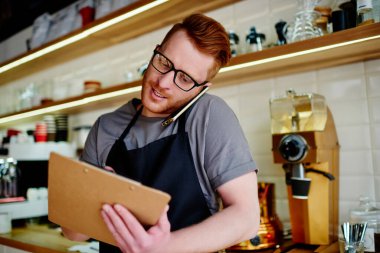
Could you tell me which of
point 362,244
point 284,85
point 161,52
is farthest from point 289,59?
point 362,244

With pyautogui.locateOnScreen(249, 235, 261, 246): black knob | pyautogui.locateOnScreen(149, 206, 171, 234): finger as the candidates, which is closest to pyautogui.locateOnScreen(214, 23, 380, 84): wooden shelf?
pyautogui.locateOnScreen(249, 235, 261, 246): black knob

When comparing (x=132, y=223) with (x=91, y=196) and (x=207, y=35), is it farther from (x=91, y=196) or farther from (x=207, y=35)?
(x=207, y=35)

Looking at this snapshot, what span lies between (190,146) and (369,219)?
30.3 inches

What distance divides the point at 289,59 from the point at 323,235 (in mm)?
734

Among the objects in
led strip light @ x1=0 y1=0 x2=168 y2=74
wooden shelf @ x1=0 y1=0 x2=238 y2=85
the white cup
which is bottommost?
the white cup

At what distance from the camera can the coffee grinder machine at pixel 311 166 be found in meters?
1.45

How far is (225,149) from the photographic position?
108 cm

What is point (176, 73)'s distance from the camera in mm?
1188

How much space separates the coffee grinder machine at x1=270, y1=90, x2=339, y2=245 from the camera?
145cm

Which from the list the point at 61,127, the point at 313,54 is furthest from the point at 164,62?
the point at 61,127

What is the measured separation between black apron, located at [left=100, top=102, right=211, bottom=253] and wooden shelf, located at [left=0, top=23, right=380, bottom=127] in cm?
54

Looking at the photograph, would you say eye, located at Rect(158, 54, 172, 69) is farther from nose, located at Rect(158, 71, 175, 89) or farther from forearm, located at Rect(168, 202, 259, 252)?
forearm, located at Rect(168, 202, 259, 252)

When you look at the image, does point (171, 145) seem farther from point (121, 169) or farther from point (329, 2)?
point (329, 2)

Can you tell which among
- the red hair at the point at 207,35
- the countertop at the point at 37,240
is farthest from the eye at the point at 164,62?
the countertop at the point at 37,240
